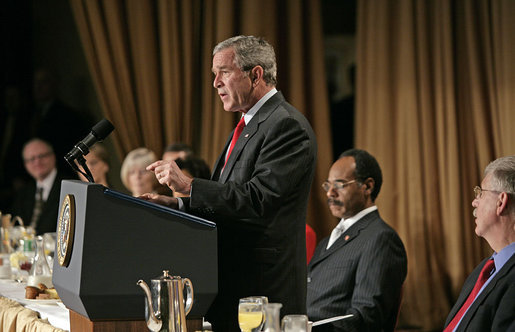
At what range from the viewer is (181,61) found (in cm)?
574

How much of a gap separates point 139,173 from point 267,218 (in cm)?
265

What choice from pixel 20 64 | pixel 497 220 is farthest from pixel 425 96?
pixel 20 64

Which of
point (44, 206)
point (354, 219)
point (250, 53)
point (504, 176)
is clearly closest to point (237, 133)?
point (250, 53)

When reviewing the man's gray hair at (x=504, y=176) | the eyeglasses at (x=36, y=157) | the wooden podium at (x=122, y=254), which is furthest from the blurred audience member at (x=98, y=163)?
the man's gray hair at (x=504, y=176)

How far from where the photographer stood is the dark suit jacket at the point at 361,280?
3.28 meters

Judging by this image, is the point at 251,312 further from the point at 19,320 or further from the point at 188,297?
the point at 19,320

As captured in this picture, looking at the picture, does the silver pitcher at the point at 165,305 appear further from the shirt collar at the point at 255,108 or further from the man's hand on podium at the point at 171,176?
the shirt collar at the point at 255,108

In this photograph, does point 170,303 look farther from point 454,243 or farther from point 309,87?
point 309,87

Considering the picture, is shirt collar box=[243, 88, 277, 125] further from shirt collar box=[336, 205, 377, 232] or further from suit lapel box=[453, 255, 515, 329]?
shirt collar box=[336, 205, 377, 232]

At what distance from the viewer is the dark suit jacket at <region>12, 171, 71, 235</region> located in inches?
230

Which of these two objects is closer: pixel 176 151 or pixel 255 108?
pixel 255 108

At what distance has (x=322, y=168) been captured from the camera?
579cm

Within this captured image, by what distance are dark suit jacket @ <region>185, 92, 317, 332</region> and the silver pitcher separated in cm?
46

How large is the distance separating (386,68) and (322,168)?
862 mm
